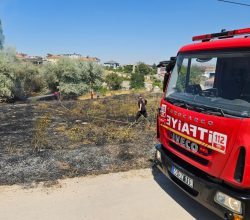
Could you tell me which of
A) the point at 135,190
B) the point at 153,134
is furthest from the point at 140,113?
the point at 135,190

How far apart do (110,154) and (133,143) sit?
45.0 inches

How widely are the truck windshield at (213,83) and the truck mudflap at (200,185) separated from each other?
0.91 meters

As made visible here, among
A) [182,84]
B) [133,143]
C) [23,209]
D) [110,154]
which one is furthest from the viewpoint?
[133,143]

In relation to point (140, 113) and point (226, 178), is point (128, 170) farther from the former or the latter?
point (140, 113)

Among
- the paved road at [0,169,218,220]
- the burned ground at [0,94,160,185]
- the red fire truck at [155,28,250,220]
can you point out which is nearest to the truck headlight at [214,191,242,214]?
the red fire truck at [155,28,250,220]

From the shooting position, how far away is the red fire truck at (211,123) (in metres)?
3.68

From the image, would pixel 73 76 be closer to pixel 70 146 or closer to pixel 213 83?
pixel 70 146

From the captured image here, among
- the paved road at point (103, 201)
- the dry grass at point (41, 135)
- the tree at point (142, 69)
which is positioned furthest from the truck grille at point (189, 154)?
the tree at point (142, 69)

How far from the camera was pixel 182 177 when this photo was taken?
463 cm

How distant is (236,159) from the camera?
3.65m

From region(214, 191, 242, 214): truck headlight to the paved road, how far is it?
932mm

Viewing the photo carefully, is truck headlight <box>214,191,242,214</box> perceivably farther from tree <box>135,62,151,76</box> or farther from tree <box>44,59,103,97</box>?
tree <box>135,62,151,76</box>

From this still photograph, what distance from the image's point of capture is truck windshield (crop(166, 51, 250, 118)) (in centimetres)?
407

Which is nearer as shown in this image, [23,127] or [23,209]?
[23,209]
